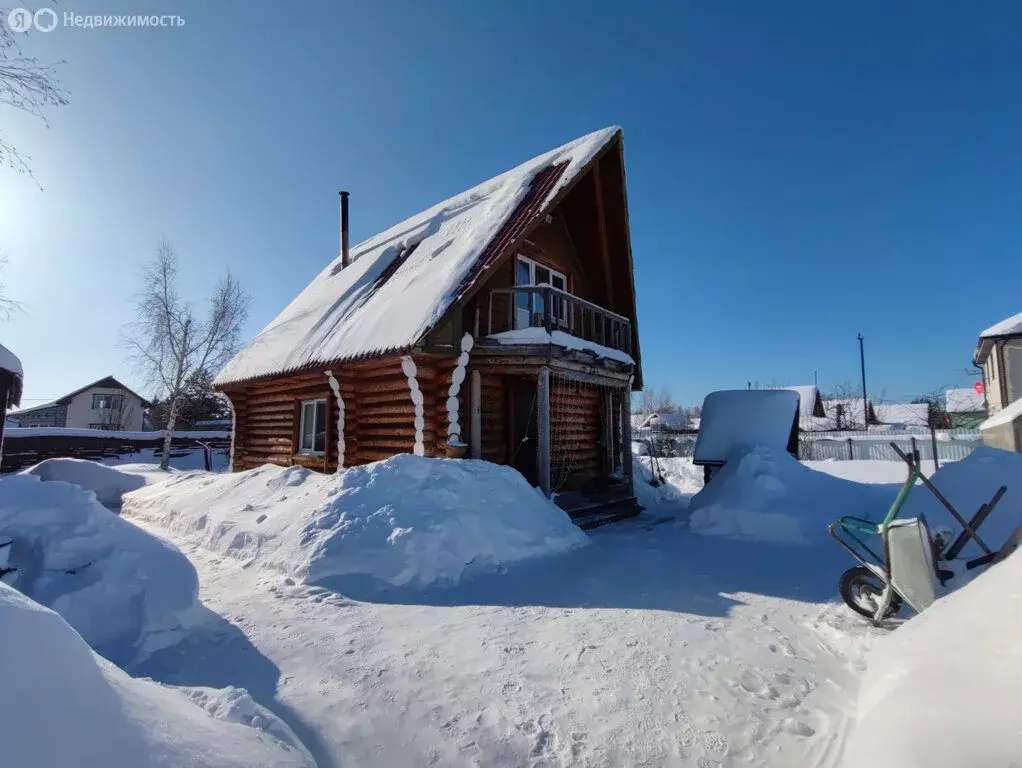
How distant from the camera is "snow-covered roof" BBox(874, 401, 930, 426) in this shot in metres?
49.0

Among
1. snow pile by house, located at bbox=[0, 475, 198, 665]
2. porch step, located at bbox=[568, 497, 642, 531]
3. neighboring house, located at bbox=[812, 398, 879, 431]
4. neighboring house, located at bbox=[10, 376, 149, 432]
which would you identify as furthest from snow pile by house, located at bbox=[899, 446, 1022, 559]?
neighboring house, located at bbox=[10, 376, 149, 432]

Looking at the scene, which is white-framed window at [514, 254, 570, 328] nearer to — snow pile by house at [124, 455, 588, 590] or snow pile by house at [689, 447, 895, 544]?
snow pile by house at [124, 455, 588, 590]

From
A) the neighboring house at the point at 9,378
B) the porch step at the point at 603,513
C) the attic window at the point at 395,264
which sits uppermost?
the attic window at the point at 395,264

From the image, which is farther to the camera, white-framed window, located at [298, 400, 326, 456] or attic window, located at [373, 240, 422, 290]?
attic window, located at [373, 240, 422, 290]

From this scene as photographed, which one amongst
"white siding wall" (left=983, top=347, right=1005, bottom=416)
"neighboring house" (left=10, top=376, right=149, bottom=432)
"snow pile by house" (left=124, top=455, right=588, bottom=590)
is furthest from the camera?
"neighboring house" (left=10, top=376, right=149, bottom=432)

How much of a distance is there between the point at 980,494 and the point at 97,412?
53.8 metres

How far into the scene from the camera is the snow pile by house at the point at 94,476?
14.3 metres

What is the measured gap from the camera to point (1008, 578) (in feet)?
9.06

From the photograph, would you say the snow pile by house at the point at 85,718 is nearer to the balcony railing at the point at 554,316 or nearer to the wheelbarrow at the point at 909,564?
the wheelbarrow at the point at 909,564

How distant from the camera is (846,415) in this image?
153 feet

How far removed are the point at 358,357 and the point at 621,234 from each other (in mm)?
7488

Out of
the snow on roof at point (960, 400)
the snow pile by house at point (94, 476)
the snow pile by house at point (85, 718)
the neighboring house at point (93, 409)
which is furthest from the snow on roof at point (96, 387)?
the snow on roof at point (960, 400)

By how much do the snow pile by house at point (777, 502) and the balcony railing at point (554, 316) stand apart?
4182 millimetres

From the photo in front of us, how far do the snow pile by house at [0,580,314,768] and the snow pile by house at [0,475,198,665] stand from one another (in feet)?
6.77
